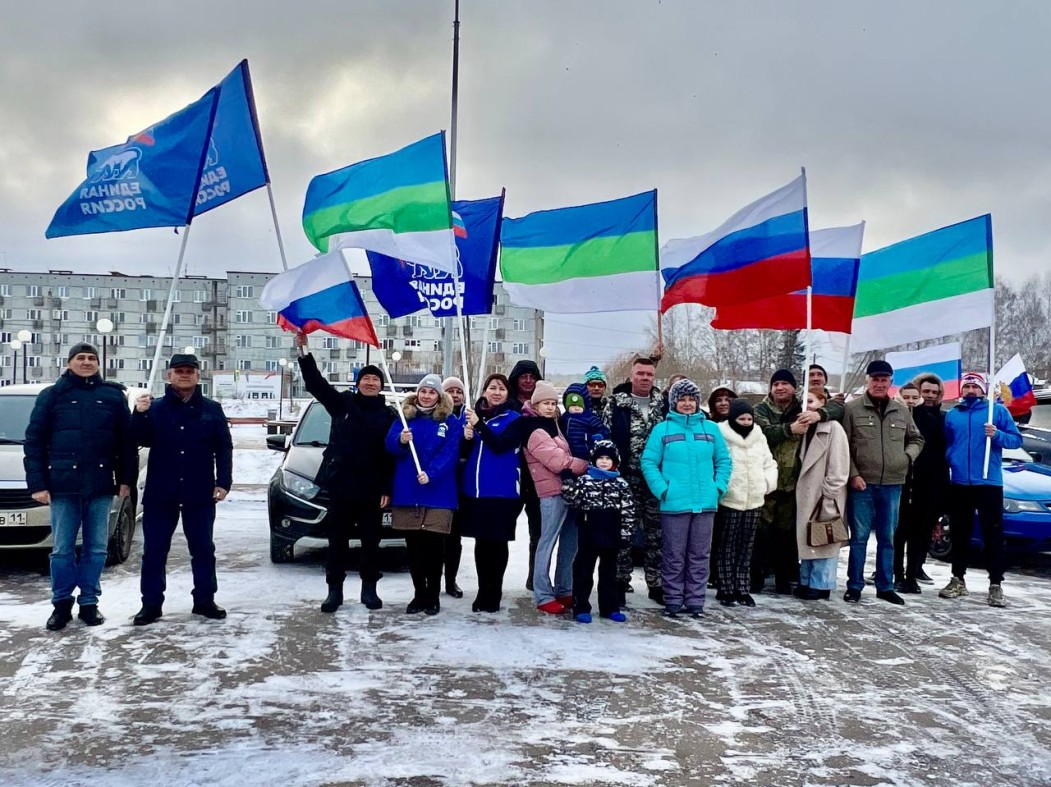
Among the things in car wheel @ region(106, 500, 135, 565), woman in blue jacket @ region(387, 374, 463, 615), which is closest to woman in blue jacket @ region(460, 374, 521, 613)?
woman in blue jacket @ region(387, 374, 463, 615)

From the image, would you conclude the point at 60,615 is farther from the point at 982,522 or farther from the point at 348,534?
the point at 982,522

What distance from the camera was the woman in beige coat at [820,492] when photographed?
23.6 feet

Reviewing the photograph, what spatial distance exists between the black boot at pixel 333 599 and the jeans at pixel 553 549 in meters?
1.47

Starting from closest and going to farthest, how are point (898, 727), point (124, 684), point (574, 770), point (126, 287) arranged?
point (574, 770) < point (898, 727) < point (124, 684) < point (126, 287)

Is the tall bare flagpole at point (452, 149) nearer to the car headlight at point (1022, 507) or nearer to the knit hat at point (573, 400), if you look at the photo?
the knit hat at point (573, 400)

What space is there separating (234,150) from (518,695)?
16.1 ft

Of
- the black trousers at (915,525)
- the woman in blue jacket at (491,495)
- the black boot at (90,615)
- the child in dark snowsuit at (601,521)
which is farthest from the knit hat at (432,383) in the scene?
the black trousers at (915,525)

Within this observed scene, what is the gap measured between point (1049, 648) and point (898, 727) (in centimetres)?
239

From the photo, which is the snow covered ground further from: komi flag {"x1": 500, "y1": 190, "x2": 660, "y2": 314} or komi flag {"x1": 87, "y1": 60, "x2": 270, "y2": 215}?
komi flag {"x1": 87, "y1": 60, "x2": 270, "y2": 215}

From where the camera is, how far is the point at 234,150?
711 centimetres

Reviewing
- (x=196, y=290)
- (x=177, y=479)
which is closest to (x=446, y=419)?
(x=177, y=479)

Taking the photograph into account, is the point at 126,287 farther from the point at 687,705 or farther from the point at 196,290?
the point at 687,705

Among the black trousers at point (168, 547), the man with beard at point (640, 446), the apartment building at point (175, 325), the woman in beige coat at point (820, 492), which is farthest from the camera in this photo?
the apartment building at point (175, 325)

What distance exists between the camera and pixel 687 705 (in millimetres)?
4656
